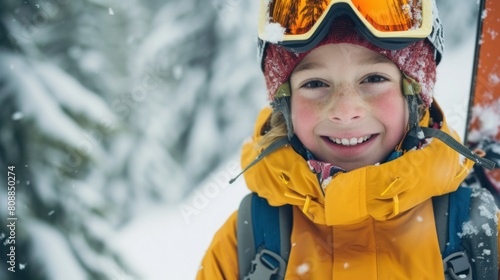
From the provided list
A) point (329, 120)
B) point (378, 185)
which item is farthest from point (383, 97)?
point (378, 185)

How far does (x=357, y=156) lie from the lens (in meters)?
1.55

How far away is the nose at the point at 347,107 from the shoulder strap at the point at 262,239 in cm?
44

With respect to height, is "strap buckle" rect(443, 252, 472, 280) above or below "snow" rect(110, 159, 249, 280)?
below

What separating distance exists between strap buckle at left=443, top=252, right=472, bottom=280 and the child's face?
1.29 feet

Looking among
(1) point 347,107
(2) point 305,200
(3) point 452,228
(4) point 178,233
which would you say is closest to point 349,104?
(1) point 347,107

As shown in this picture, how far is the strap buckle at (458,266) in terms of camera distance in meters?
1.40

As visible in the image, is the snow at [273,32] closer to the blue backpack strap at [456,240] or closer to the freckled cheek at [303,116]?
the freckled cheek at [303,116]

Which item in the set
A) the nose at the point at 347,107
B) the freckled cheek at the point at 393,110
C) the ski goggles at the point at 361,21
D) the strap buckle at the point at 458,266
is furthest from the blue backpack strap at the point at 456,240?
the ski goggles at the point at 361,21

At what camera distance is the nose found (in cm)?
144

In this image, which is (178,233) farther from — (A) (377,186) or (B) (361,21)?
(B) (361,21)

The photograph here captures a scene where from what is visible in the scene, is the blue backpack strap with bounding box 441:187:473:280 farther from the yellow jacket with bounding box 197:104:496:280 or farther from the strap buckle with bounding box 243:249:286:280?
the strap buckle with bounding box 243:249:286:280

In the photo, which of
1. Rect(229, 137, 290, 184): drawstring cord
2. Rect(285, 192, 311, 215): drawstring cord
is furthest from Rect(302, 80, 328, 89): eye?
Rect(285, 192, 311, 215): drawstring cord

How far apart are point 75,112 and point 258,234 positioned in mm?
2662

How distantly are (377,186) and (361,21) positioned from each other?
0.54 m
